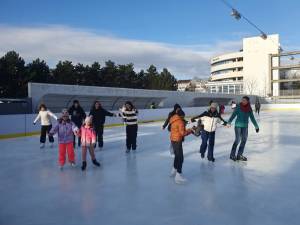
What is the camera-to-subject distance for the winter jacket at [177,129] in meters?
5.91

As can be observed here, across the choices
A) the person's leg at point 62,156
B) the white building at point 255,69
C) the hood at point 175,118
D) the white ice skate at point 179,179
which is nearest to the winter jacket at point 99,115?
the person's leg at point 62,156

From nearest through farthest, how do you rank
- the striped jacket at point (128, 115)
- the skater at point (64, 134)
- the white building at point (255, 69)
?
1. the skater at point (64, 134)
2. the striped jacket at point (128, 115)
3. the white building at point (255, 69)

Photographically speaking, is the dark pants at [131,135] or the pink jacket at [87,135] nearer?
the pink jacket at [87,135]

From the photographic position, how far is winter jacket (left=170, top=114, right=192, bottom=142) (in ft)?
19.4

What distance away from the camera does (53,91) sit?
69.0 ft

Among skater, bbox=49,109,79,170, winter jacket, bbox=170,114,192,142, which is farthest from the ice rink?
winter jacket, bbox=170,114,192,142

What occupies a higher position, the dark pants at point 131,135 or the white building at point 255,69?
the white building at point 255,69

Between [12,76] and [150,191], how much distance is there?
32.1 meters

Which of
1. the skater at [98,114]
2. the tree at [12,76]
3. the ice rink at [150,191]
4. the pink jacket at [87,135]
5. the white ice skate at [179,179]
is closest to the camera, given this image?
the ice rink at [150,191]

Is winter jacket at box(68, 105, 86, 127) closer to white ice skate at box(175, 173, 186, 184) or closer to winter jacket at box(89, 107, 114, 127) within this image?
winter jacket at box(89, 107, 114, 127)

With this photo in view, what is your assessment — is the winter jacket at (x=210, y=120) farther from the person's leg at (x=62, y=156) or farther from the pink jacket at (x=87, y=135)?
the person's leg at (x=62, y=156)

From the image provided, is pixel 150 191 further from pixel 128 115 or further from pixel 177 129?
pixel 128 115

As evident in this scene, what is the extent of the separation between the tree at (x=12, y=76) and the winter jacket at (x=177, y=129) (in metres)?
29.7

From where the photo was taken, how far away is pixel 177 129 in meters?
5.95
